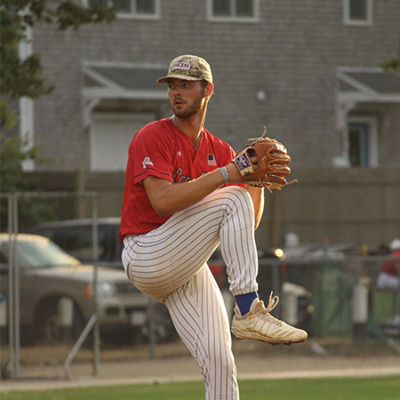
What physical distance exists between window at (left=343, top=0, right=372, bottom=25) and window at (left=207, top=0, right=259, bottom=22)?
2446 millimetres

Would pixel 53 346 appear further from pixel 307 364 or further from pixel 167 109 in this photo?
pixel 167 109

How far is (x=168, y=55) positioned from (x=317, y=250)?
6.45 meters

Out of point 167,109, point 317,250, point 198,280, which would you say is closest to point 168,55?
point 167,109

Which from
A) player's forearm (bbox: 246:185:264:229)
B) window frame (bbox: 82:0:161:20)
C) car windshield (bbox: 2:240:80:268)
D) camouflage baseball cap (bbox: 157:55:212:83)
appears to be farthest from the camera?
window frame (bbox: 82:0:161:20)

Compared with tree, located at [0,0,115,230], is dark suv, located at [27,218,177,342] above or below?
below

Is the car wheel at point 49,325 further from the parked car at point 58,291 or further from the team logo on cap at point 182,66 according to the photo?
the team logo on cap at point 182,66

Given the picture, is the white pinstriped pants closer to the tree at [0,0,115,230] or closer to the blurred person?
the tree at [0,0,115,230]

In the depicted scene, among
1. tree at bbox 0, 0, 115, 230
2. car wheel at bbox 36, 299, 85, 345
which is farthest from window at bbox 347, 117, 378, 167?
tree at bbox 0, 0, 115, 230

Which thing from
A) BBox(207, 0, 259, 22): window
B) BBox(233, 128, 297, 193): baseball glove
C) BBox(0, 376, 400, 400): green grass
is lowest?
BBox(0, 376, 400, 400): green grass

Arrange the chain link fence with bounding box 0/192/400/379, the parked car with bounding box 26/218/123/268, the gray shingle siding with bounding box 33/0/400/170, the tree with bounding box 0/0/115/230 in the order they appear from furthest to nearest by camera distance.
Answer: the gray shingle siding with bounding box 33/0/400/170
the parked car with bounding box 26/218/123/268
the chain link fence with bounding box 0/192/400/379
the tree with bounding box 0/0/115/230

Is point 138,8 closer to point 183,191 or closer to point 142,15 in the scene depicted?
point 142,15

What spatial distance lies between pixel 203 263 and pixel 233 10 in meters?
15.8

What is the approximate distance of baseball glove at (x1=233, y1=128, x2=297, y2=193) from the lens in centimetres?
423

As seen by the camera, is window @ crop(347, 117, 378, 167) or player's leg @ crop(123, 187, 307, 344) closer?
player's leg @ crop(123, 187, 307, 344)
